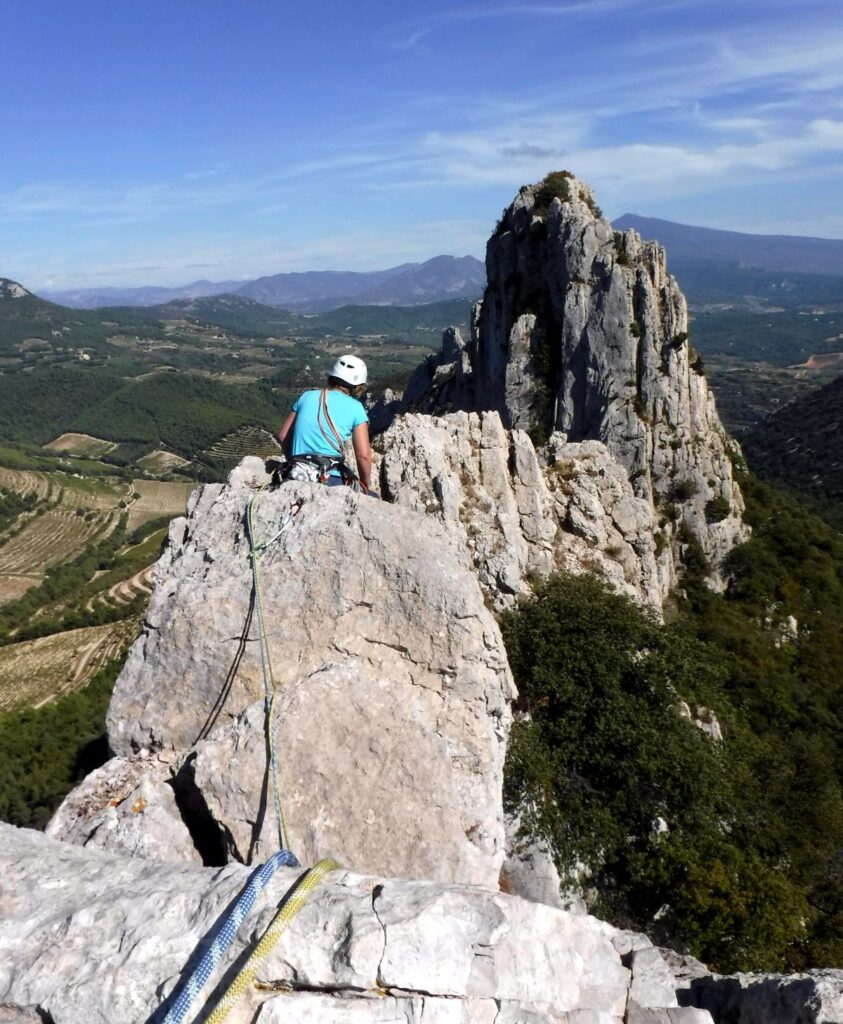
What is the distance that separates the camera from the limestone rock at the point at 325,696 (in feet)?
23.6

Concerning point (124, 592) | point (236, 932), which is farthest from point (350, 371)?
point (124, 592)

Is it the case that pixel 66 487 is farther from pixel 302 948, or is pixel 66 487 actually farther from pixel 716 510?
pixel 302 948

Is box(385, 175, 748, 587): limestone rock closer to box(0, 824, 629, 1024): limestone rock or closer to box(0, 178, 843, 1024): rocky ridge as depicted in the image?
box(0, 178, 843, 1024): rocky ridge

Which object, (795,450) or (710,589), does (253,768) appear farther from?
(795,450)

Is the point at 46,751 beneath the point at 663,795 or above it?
beneath

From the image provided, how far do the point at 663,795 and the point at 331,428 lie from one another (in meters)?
11.3

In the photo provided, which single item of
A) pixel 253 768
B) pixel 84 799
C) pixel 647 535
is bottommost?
pixel 647 535

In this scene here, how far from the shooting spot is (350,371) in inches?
415

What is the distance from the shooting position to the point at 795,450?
11894 cm

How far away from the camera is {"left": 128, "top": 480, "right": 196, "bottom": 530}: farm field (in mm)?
166375

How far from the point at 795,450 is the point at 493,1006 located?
5231 inches

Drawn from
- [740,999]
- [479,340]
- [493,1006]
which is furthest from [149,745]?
[479,340]

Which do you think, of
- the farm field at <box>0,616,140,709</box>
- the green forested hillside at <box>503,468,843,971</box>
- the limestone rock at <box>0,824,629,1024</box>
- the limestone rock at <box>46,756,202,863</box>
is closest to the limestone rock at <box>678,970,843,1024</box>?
the limestone rock at <box>0,824,629,1024</box>

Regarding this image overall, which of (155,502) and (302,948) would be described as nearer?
(302,948)
